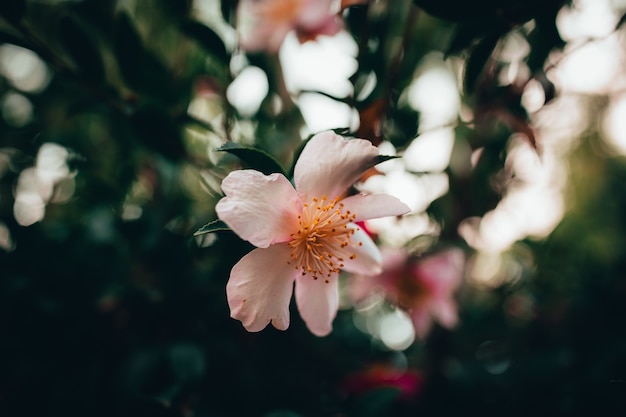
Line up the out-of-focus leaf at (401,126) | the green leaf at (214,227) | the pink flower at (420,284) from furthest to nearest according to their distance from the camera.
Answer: the pink flower at (420,284) → the out-of-focus leaf at (401,126) → the green leaf at (214,227)

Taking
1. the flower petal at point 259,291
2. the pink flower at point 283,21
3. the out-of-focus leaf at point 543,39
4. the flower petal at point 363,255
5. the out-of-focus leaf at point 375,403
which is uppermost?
the pink flower at point 283,21

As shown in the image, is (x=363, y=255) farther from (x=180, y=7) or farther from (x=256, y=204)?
(x=180, y=7)

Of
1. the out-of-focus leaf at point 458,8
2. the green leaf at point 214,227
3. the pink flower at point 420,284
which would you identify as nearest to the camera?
the green leaf at point 214,227

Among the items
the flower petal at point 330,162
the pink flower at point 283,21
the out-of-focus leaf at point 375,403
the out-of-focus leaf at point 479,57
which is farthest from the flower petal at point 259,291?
the pink flower at point 283,21

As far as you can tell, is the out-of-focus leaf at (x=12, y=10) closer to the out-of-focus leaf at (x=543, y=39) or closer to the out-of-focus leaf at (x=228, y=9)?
the out-of-focus leaf at (x=228, y=9)

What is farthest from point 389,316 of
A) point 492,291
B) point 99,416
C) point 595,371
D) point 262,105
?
point 99,416

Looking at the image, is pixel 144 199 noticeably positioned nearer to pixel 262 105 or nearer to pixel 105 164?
pixel 105 164

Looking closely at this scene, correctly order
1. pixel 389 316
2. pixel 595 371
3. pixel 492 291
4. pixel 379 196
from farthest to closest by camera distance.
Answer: pixel 389 316
pixel 492 291
pixel 595 371
pixel 379 196
